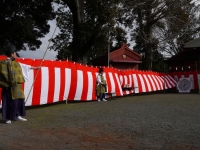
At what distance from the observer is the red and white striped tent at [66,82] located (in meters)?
9.32

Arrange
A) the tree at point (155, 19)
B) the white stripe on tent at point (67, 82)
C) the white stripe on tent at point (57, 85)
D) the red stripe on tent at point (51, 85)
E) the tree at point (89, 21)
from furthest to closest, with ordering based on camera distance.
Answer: the tree at point (155, 19)
the tree at point (89, 21)
the white stripe on tent at point (67, 82)
the white stripe on tent at point (57, 85)
the red stripe on tent at point (51, 85)

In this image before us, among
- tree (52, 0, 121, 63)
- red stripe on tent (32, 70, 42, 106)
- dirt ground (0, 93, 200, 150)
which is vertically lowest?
dirt ground (0, 93, 200, 150)

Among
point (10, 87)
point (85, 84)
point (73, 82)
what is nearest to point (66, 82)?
point (73, 82)

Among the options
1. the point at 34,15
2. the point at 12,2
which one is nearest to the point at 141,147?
→ the point at 12,2

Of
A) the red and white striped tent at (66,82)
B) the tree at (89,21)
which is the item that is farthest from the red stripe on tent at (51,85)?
the tree at (89,21)

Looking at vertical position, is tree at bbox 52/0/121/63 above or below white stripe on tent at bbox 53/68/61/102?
above

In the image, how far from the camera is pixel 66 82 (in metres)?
10.9

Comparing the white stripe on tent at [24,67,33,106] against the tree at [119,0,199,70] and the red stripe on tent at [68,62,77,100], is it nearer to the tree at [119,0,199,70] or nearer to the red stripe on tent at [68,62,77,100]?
the red stripe on tent at [68,62,77,100]

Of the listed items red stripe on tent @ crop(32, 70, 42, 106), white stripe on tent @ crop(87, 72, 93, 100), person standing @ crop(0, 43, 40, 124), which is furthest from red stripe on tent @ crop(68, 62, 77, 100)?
person standing @ crop(0, 43, 40, 124)

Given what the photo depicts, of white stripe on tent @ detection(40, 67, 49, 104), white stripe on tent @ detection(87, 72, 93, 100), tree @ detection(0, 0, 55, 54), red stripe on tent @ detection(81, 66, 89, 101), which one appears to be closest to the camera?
white stripe on tent @ detection(40, 67, 49, 104)

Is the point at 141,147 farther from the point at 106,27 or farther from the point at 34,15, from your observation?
the point at 34,15

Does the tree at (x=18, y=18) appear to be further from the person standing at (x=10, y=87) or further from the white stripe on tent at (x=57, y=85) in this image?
the person standing at (x=10, y=87)

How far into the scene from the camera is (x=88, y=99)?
41.1 ft

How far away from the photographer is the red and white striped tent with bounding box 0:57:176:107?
367 inches
